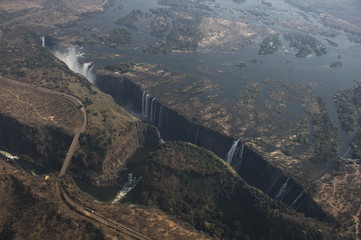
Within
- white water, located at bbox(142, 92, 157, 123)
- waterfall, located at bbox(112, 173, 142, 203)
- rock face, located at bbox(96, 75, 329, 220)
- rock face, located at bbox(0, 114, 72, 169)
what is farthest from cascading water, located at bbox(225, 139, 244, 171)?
rock face, located at bbox(0, 114, 72, 169)

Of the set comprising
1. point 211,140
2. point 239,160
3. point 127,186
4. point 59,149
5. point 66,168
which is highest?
point 239,160

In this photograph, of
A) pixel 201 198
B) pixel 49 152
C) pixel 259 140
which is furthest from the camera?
pixel 259 140

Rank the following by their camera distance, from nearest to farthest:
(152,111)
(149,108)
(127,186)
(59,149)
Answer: (127,186) < (59,149) < (152,111) < (149,108)

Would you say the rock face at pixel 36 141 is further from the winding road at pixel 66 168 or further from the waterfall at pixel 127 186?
the waterfall at pixel 127 186

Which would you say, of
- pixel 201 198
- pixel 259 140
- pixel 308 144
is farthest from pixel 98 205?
pixel 308 144

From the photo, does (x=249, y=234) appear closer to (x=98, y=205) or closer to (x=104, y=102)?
(x=98, y=205)

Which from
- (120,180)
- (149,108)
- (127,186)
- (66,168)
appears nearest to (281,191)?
(127,186)

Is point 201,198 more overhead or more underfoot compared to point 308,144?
more underfoot

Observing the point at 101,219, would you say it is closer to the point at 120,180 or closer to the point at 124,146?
the point at 120,180
